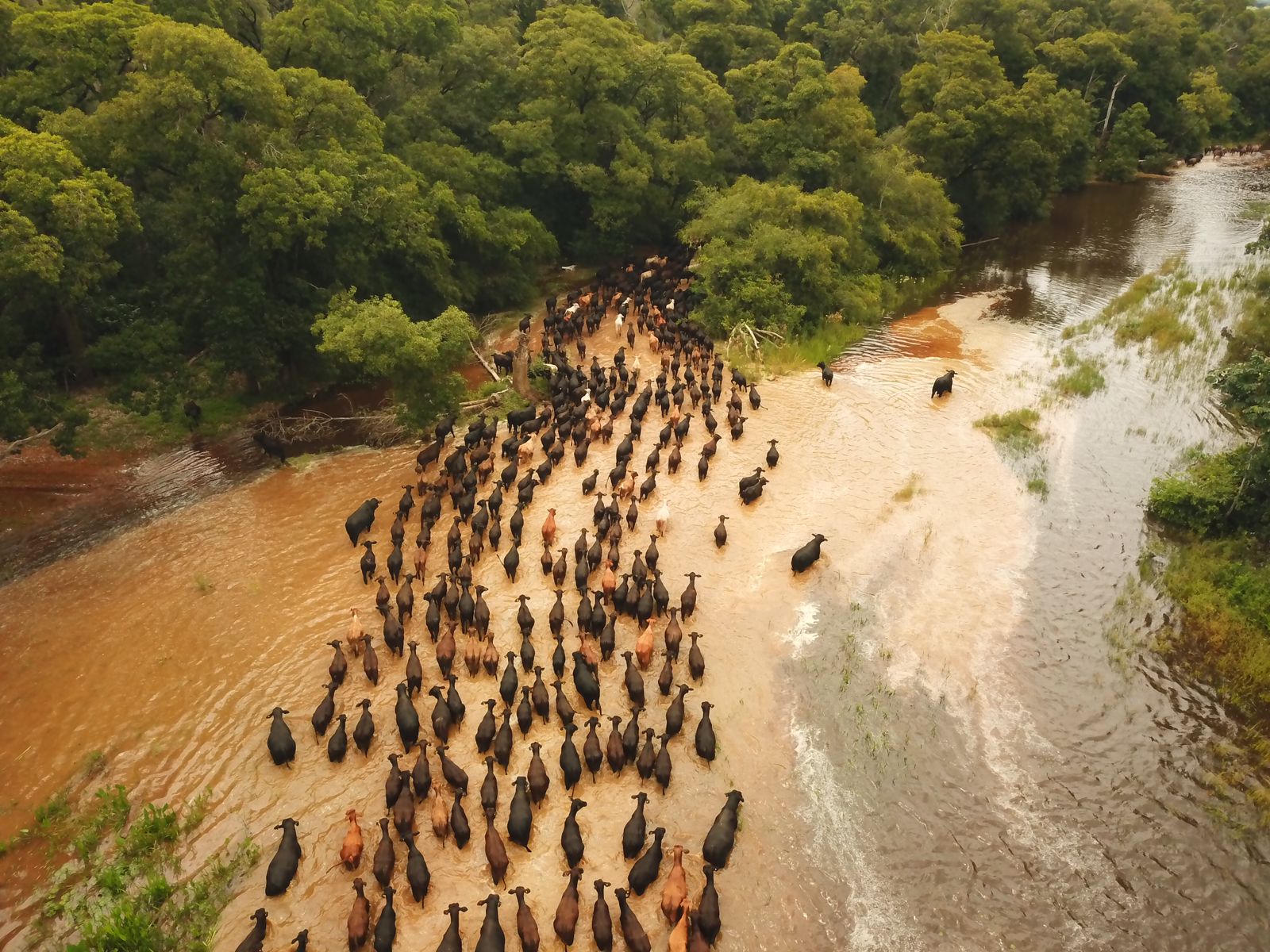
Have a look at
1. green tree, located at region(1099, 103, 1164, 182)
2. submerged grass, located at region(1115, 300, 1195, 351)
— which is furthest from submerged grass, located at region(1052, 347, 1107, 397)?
green tree, located at region(1099, 103, 1164, 182)

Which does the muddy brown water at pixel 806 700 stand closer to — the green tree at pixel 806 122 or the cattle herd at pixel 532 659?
the cattle herd at pixel 532 659

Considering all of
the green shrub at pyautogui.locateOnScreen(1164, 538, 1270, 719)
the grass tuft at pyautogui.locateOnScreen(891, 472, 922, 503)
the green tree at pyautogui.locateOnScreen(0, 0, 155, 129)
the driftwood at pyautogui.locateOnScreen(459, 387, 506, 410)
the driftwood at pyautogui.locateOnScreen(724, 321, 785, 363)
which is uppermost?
the green tree at pyautogui.locateOnScreen(0, 0, 155, 129)

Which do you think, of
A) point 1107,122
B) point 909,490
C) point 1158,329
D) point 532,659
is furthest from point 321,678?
point 1107,122

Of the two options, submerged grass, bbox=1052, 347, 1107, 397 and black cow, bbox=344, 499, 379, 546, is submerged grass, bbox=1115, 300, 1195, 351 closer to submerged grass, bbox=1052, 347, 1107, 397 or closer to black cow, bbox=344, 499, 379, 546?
submerged grass, bbox=1052, 347, 1107, 397

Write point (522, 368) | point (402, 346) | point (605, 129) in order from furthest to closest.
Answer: point (605, 129) < point (522, 368) < point (402, 346)

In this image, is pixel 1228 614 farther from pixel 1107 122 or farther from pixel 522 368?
pixel 1107 122

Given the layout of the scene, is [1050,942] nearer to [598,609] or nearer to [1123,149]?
[598,609]
